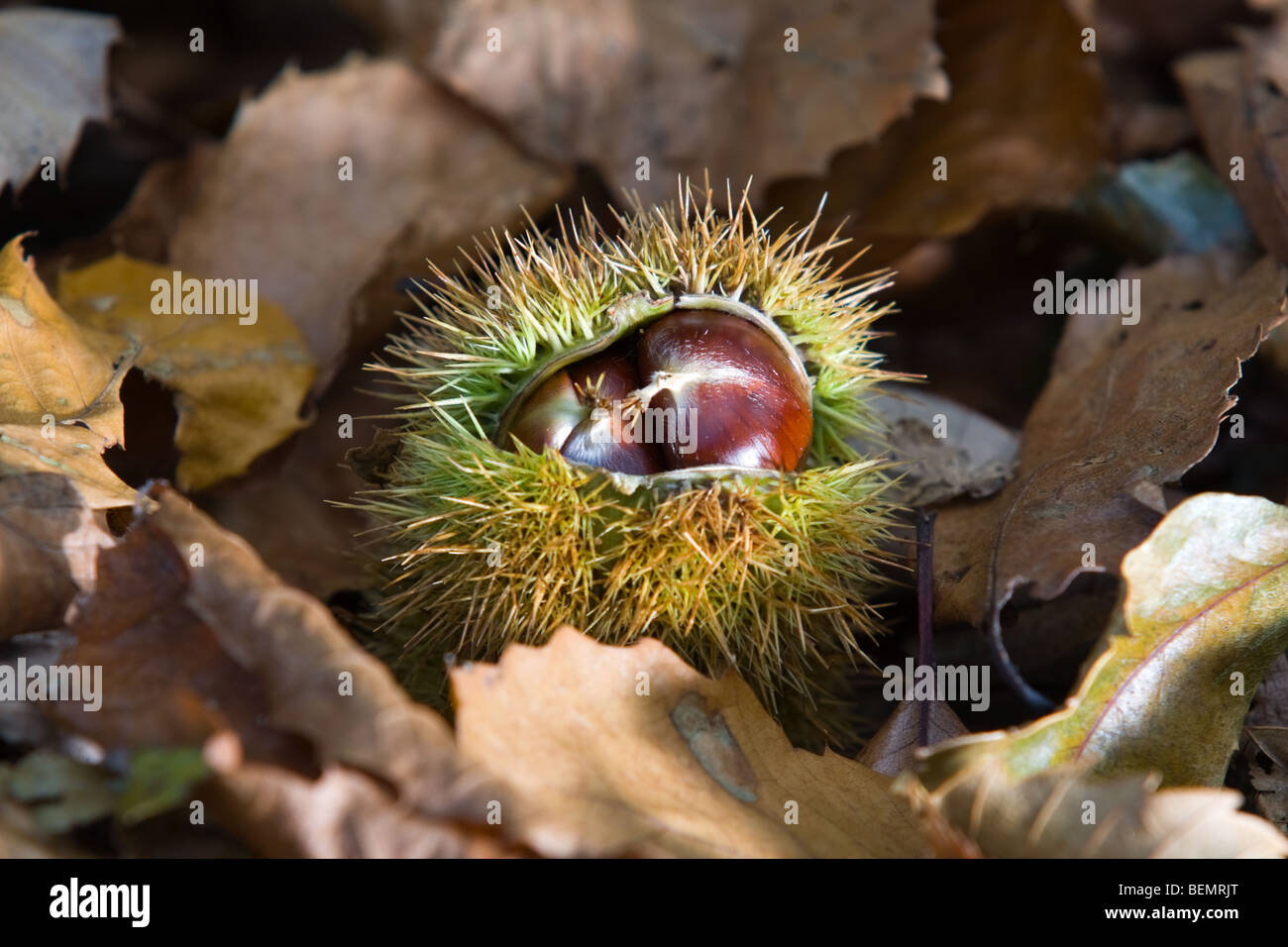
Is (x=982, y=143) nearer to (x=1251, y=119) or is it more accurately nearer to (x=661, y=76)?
(x=1251, y=119)

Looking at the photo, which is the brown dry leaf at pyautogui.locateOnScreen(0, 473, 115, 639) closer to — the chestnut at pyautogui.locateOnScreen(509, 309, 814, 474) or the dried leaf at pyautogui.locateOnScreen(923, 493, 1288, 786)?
the chestnut at pyautogui.locateOnScreen(509, 309, 814, 474)

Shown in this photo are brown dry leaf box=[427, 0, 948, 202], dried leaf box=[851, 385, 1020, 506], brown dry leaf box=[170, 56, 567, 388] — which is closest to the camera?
dried leaf box=[851, 385, 1020, 506]

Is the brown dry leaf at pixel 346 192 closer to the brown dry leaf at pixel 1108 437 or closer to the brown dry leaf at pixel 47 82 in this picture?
the brown dry leaf at pixel 47 82

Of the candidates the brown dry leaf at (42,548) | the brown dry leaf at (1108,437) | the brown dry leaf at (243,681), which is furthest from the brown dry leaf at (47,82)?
the brown dry leaf at (1108,437)

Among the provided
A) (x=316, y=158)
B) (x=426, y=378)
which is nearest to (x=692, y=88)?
(x=316, y=158)

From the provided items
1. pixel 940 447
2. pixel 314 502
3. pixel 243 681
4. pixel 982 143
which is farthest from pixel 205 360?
pixel 982 143

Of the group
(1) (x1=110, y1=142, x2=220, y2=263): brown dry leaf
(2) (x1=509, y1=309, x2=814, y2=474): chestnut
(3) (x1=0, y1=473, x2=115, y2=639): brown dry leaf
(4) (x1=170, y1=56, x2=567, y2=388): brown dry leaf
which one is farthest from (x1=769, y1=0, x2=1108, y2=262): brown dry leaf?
(3) (x1=0, y1=473, x2=115, y2=639): brown dry leaf
